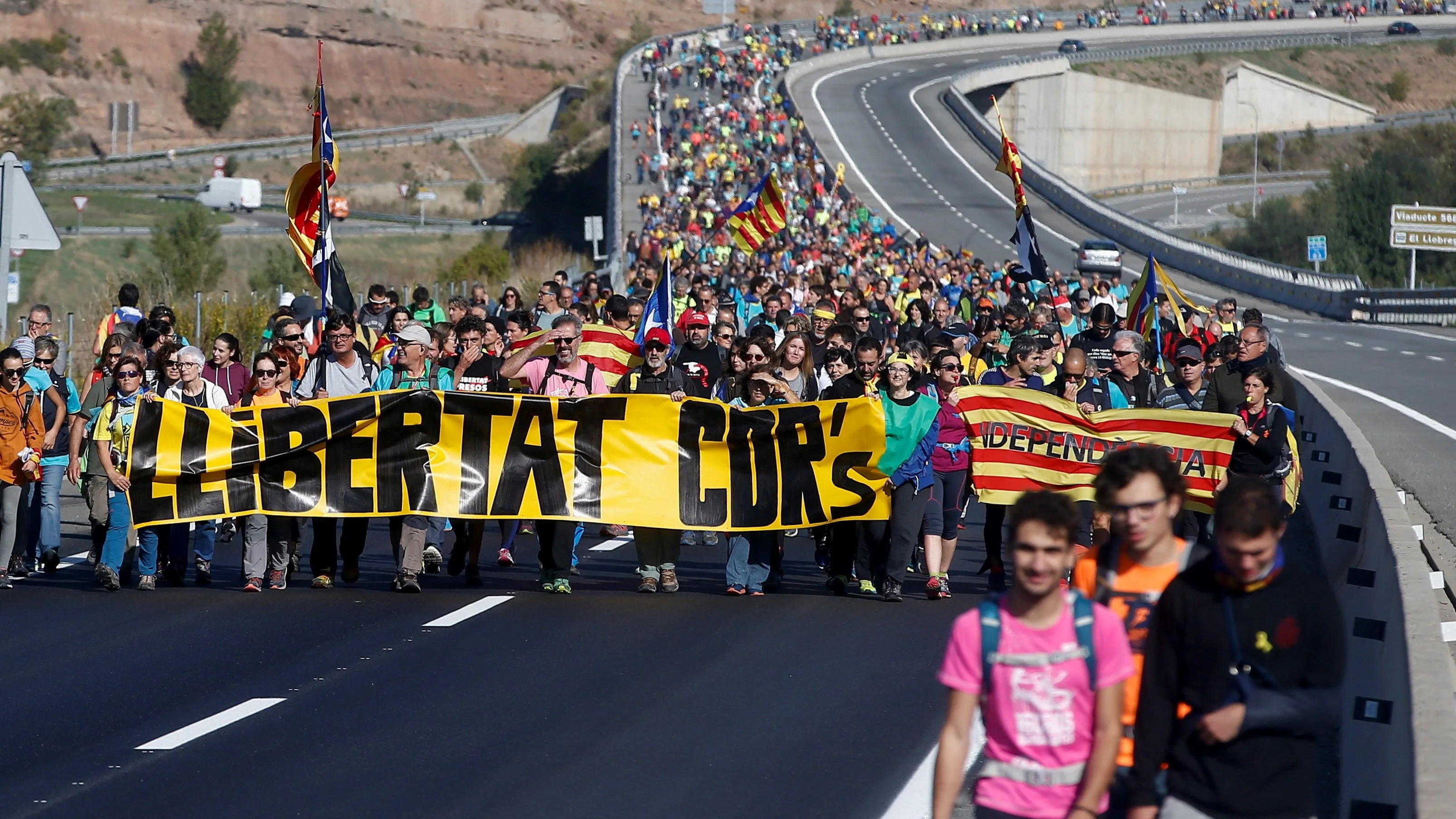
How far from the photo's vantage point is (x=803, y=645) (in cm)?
1130

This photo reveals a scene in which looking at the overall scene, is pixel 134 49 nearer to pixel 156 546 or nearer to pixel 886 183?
pixel 886 183

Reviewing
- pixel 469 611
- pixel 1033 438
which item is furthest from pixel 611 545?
pixel 1033 438

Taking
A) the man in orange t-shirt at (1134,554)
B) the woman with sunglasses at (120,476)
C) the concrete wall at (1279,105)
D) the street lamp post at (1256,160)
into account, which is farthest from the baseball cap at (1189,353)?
the concrete wall at (1279,105)

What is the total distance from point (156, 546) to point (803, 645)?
479cm

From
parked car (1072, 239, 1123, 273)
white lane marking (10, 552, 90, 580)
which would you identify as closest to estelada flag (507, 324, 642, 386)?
white lane marking (10, 552, 90, 580)

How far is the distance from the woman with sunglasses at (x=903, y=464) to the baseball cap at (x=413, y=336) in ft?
11.5

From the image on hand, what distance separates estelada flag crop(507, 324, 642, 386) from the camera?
16453mm

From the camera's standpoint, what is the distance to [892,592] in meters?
12.9

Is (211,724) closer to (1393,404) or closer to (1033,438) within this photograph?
(1033,438)

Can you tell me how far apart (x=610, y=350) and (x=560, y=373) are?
8.77ft

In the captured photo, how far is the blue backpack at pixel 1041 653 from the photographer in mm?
4840

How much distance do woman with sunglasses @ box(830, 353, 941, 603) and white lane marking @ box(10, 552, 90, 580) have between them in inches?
233

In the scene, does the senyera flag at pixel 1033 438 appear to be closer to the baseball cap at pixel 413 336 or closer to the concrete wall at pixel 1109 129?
the baseball cap at pixel 413 336

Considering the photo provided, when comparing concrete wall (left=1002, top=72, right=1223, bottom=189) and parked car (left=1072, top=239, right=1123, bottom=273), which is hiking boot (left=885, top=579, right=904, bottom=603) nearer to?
parked car (left=1072, top=239, right=1123, bottom=273)
